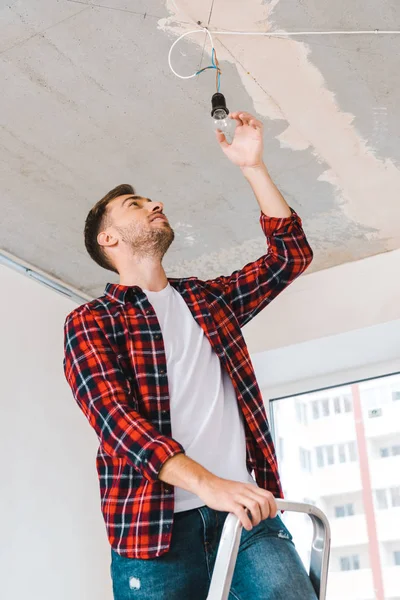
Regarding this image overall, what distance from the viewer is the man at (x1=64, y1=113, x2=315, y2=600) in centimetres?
Answer: 125

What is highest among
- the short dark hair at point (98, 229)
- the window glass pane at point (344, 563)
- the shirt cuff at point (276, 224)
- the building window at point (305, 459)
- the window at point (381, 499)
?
the short dark hair at point (98, 229)

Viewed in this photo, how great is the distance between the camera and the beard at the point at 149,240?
1.79 metres

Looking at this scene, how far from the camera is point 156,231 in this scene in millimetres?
1805

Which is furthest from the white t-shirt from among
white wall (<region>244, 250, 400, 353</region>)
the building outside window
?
the building outside window

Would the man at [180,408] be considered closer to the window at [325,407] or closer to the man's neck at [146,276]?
the man's neck at [146,276]

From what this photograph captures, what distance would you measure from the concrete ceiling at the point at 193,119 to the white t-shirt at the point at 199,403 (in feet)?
3.13

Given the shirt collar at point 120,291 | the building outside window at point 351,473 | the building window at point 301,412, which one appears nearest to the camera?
the shirt collar at point 120,291

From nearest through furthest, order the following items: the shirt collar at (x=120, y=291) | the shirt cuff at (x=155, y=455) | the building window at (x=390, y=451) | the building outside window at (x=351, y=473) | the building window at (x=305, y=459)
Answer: the shirt cuff at (x=155, y=455) → the shirt collar at (x=120, y=291) → the building outside window at (x=351, y=473) → the building window at (x=390, y=451) → the building window at (x=305, y=459)

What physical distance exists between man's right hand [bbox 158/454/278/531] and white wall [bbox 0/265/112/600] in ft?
5.87

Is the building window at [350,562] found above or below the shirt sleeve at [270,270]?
below

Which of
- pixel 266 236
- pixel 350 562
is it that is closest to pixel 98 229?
pixel 266 236

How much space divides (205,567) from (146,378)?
0.38m

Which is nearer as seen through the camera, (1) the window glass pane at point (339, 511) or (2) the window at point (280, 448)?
(1) the window glass pane at point (339, 511)

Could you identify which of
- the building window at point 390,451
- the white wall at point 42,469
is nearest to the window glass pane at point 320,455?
the building window at point 390,451
